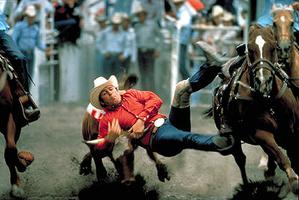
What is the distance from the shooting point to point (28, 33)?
19.0 m

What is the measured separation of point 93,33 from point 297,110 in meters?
9.61

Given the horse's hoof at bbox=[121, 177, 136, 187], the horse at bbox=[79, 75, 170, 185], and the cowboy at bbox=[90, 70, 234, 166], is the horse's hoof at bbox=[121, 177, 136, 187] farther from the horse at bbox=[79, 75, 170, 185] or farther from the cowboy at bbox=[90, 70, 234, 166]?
the cowboy at bbox=[90, 70, 234, 166]

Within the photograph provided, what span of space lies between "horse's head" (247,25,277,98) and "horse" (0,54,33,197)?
7.48 feet

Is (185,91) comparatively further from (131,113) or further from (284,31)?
(284,31)

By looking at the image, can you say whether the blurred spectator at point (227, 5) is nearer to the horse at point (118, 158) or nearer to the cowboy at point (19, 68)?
the horse at point (118, 158)

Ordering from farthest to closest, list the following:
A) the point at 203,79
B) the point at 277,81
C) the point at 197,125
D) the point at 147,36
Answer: the point at 147,36 → the point at 197,125 → the point at 203,79 → the point at 277,81

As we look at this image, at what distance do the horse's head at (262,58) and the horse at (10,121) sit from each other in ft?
7.48

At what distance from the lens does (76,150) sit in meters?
15.2

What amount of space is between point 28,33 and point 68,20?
1.06 metres

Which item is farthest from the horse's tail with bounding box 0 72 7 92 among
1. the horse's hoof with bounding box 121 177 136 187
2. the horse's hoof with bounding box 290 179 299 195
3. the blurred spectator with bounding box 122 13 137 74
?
the blurred spectator with bounding box 122 13 137 74

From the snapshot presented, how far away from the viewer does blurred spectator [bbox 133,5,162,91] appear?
19.4 meters

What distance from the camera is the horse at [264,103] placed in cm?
1028

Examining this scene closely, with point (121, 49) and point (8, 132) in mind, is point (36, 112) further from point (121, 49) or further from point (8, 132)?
point (121, 49)

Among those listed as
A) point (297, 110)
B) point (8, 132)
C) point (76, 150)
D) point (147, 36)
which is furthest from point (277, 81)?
point (147, 36)
